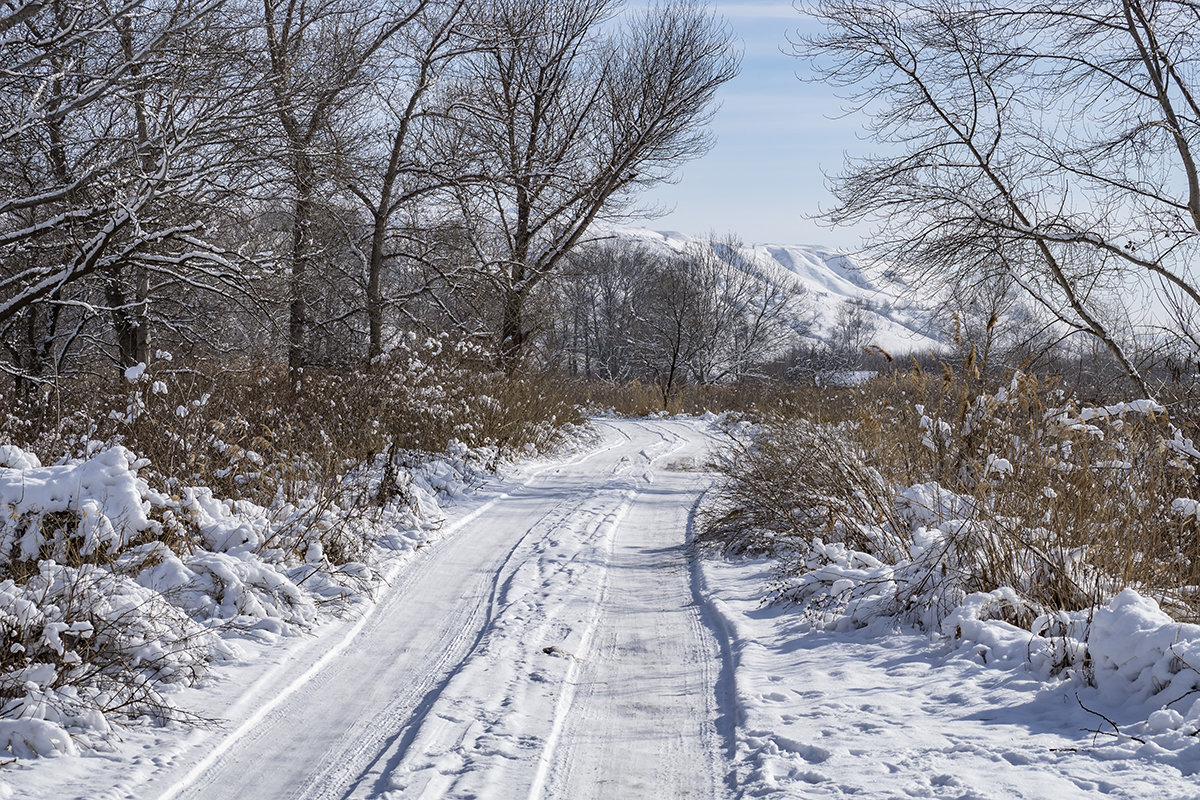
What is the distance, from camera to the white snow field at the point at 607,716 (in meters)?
3.11

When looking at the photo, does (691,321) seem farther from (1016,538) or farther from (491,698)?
(491,698)

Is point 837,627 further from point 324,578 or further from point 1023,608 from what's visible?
point 324,578

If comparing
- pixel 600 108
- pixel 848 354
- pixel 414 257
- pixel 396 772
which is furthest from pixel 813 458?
pixel 848 354

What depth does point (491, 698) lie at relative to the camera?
401cm

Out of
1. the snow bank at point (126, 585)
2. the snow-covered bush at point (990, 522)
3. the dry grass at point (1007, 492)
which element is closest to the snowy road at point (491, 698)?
the snow bank at point (126, 585)

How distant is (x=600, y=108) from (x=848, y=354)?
4331 centimetres

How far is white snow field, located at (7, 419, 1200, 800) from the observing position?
3111 mm

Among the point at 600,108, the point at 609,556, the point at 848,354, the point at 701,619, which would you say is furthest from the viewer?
the point at 848,354

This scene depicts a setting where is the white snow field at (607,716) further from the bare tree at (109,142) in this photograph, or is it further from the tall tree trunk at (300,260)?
the tall tree trunk at (300,260)

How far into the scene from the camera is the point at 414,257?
1692 centimetres

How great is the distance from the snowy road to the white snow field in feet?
0.05

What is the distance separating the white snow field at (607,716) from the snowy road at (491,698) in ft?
0.05

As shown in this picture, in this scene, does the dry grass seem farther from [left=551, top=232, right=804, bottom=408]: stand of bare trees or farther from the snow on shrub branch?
[left=551, top=232, right=804, bottom=408]: stand of bare trees

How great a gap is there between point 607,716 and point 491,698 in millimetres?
578
